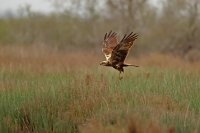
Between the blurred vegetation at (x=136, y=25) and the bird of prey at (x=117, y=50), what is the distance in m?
19.6

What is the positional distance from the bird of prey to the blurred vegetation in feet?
64.4

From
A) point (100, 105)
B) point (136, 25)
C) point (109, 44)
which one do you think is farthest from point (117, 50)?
point (136, 25)

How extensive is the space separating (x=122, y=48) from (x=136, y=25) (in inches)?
856

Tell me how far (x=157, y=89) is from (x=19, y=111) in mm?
2442

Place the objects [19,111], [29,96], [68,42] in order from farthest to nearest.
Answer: [68,42] → [29,96] → [19,111]

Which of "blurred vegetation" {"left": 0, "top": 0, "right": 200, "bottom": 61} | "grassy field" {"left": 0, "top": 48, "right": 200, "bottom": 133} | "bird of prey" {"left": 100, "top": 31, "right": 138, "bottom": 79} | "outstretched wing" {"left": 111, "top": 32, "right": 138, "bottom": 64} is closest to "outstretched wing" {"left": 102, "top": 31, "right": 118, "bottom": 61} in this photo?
"bird of prey" {"left": 100, "top": 31, "right": 138, "bottom": 79}

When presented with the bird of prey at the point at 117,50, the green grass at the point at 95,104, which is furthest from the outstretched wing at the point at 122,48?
the green grass at the point at 95,104

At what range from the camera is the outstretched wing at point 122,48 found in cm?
742

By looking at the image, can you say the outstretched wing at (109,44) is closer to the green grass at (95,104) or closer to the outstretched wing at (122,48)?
the outstretched wing at (122,48)

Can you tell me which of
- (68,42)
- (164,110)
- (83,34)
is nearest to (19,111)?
(164,110)

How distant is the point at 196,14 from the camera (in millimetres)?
28344

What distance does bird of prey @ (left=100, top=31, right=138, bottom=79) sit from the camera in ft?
24.4

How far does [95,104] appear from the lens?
7.54 m

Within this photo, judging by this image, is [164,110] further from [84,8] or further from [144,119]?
[84,8]
